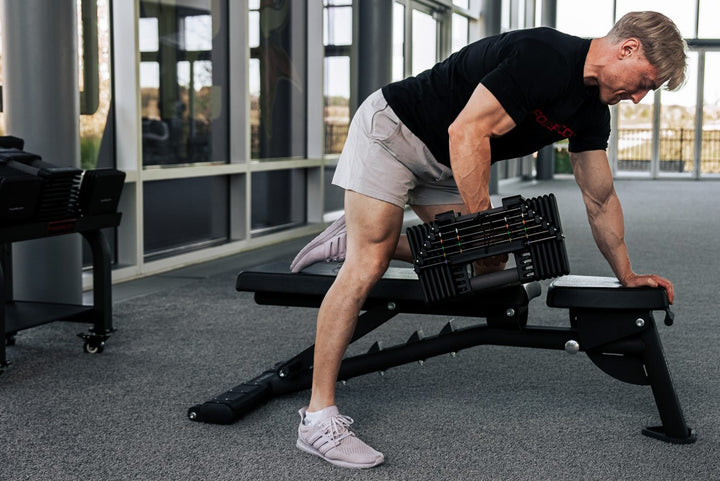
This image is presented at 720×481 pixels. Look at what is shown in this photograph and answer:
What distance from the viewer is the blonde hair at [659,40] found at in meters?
1.95

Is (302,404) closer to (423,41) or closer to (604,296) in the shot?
(604,296)

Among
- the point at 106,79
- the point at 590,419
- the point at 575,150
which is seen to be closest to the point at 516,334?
the point at 590,419

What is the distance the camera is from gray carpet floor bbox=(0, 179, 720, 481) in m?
2.08

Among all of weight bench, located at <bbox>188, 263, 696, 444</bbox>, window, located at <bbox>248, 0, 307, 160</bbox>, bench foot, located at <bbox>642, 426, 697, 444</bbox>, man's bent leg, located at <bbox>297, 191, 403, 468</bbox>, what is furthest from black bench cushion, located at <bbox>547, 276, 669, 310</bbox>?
window, located at <bbox>248, 0, 307, 160</bbox>

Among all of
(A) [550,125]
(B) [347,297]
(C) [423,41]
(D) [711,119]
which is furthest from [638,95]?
(D) [711,119]

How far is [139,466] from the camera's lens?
2072 millimetres

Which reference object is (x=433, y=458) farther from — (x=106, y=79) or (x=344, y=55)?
(x=344, y=55)

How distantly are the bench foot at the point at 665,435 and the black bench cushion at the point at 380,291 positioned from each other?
0.48 metres

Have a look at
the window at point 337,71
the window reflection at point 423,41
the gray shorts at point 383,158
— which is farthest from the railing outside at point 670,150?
the gray shorts at point 383,158

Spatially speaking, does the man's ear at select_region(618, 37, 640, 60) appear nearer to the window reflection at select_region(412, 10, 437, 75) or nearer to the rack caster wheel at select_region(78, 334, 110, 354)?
the rack caster wheel at select_region(78, 334, 110, 354)

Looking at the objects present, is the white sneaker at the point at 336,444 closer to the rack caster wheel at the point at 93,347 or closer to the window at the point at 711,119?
the rack caster wheel at the point at 93,347

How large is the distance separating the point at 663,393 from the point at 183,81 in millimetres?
3817

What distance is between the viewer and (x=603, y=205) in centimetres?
237

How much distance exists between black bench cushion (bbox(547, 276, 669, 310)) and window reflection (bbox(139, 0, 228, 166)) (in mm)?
3262
